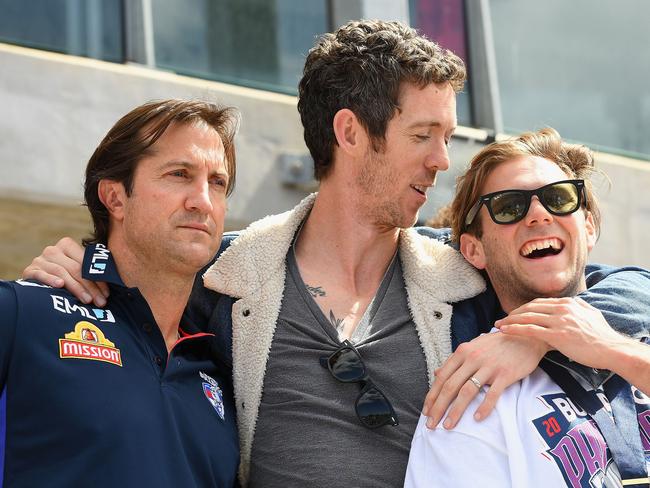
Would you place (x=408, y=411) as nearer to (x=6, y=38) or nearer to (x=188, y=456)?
(x=188, y=456)

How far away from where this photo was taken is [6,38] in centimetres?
630

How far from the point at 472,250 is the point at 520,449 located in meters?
0.87

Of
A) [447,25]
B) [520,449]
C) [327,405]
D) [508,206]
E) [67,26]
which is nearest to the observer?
[520,449]

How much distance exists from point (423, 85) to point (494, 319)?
2.58 feet

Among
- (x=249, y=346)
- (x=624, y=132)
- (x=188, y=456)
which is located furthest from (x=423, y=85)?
(x=624, y=132)

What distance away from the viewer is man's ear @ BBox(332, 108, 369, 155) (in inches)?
140

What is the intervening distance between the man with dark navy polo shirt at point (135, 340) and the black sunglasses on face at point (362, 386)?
1.15 feet

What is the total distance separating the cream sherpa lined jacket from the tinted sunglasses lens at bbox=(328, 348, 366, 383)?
21 cm

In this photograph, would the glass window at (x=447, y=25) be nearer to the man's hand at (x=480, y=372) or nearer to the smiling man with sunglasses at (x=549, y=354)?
the smiling man with sunglasses at (x=549, y=354)

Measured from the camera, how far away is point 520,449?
2600mm

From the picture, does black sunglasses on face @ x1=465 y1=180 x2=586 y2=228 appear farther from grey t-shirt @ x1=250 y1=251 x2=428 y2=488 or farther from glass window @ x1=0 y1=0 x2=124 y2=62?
glass window @ x1=0 y1=0 x2=124 y2=62

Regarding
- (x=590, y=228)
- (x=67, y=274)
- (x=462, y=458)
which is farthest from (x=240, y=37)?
(x=462, y=458)

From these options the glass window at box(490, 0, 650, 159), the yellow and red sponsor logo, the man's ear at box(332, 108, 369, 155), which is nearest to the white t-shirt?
the yellow and red sponsor logo

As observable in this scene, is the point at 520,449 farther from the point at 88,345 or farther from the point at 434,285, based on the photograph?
the point at 88,345
